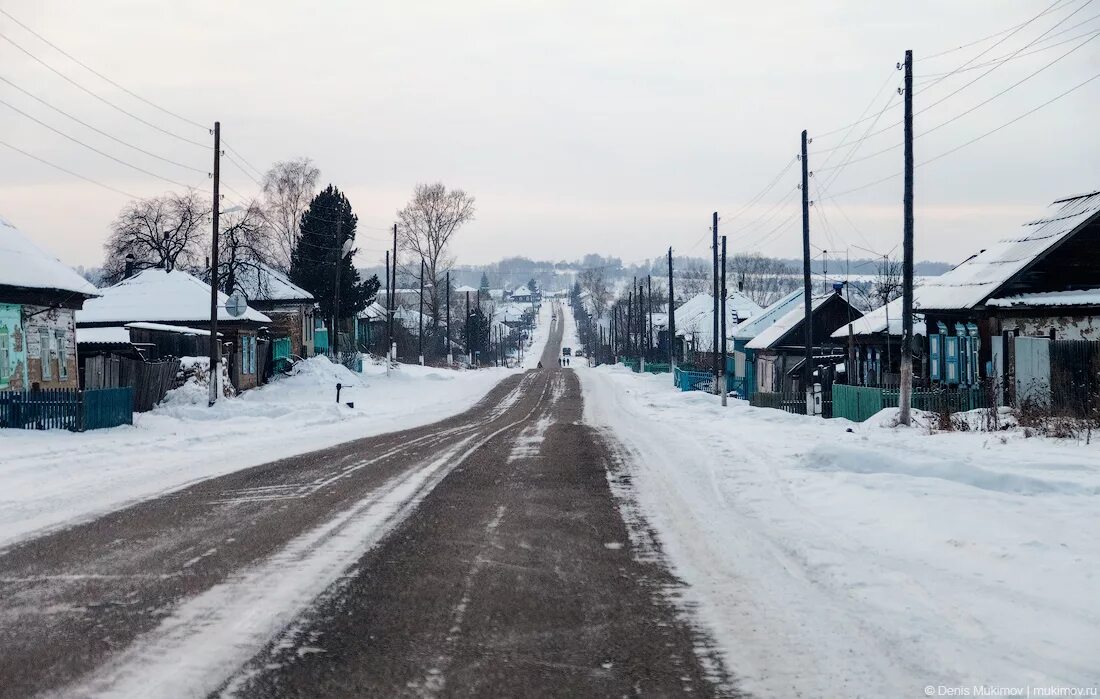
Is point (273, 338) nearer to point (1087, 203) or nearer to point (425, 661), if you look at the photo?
point (1087, 203)

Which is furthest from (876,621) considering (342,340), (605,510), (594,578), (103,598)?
(342,340)

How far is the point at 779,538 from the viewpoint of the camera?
8539 millimetres

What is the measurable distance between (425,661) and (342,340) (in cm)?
6342

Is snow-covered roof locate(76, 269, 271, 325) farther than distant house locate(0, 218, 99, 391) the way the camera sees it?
Yes

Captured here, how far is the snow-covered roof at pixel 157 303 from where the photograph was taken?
121 ft

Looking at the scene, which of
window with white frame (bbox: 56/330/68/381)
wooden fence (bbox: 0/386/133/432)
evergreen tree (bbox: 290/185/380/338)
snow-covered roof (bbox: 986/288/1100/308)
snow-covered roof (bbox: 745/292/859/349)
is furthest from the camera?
evergreen tree (bbox: 290/185/380/338)

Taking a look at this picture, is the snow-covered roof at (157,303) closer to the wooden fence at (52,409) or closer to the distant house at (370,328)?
the wooden fence at (52,409)

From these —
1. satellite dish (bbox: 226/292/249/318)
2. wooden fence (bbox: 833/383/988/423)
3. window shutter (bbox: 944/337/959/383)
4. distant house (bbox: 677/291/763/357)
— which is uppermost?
distant house (bbox: 677/291/763/357)

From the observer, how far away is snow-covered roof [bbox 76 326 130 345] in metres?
28.9

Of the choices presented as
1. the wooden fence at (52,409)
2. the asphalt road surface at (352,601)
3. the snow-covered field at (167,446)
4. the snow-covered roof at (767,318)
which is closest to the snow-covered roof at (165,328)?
the snow-covered field at (167,446)

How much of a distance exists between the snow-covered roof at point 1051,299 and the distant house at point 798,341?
2086cm

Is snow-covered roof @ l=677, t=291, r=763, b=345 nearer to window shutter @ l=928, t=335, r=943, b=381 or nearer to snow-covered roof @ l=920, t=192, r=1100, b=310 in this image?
window shutter @ l=928, t=335, r=943, b=381

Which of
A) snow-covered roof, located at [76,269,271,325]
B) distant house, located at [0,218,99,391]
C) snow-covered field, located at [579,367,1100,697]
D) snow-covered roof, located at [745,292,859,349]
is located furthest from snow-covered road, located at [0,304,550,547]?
snow-covered roof, located at [745,292,859,349]

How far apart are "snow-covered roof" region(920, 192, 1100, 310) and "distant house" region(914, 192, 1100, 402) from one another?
0.02m
